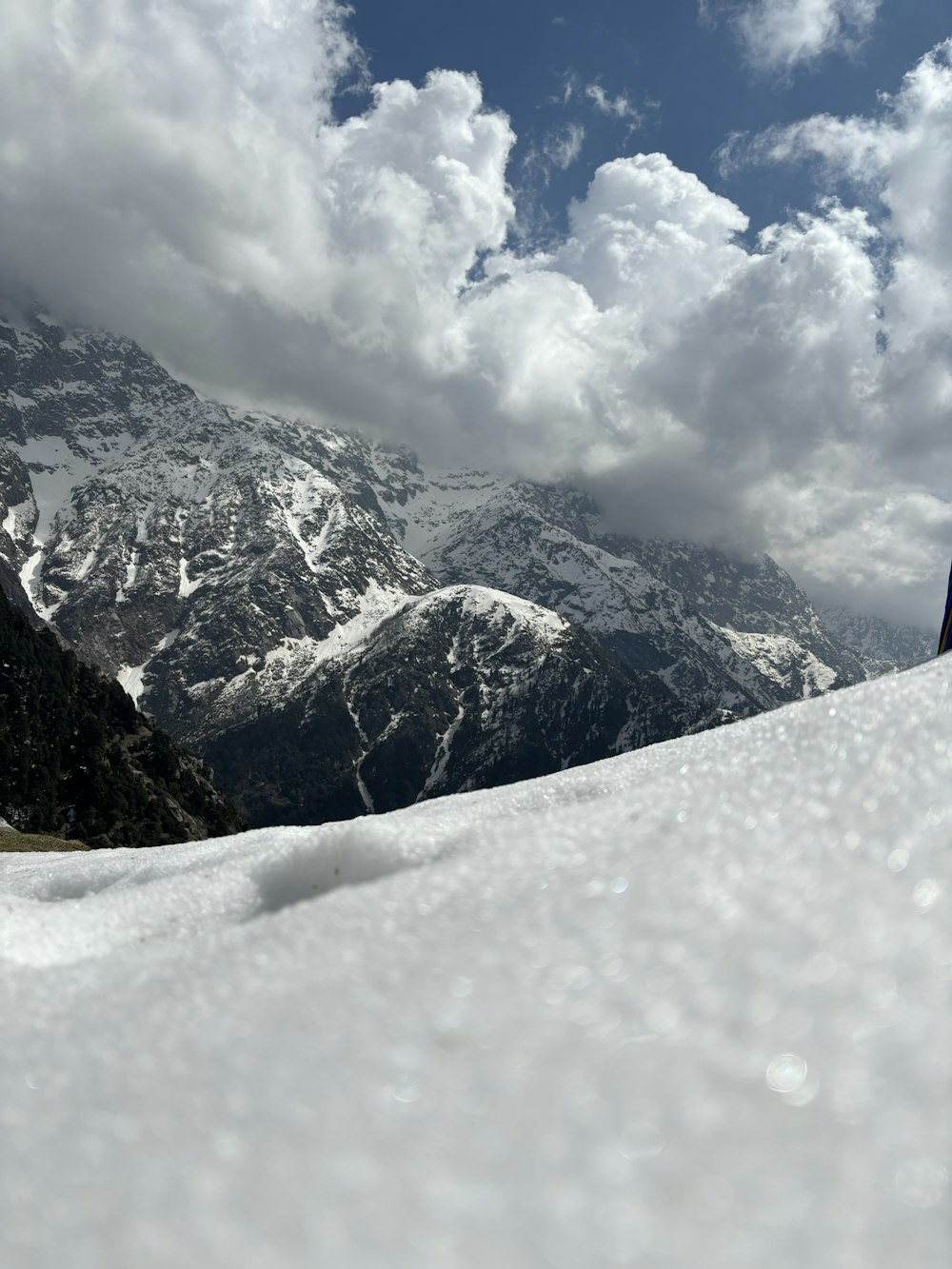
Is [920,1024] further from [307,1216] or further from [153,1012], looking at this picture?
[153,1012]

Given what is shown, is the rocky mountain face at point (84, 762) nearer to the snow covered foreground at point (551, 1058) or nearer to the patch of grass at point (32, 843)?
the patch of grass at point (32, 843)

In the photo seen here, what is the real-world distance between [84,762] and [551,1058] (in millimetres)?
139533

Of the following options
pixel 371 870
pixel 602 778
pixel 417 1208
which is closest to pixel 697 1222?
pixel 417 1208

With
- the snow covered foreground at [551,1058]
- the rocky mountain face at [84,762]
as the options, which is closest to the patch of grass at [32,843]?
the snow covered foreground at [551,1058]

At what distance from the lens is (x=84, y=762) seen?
399 ft

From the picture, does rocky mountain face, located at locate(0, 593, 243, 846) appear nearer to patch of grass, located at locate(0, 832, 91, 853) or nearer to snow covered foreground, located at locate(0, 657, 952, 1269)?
patch of grass, located at locate(0, 832, 91, 853)

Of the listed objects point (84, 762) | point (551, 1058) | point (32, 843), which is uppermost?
point (551, 1058)

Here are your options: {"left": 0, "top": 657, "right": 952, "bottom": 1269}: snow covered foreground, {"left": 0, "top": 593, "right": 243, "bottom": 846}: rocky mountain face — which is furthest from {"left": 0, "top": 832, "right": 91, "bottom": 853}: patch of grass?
{"left": 0, "top": 593, "right": 243, "bottom": 846}: rocky mountain face

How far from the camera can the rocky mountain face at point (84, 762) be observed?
109312mm

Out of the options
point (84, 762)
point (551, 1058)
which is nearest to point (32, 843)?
point (551, 1058)

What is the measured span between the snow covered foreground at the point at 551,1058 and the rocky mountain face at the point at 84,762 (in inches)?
4304

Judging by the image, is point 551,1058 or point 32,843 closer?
point 551,1058

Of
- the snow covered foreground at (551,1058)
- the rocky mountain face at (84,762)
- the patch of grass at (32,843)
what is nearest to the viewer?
the snow covered foreground at (551,1058)

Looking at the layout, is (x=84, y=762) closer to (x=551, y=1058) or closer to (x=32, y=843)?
(x=32, y=843)
